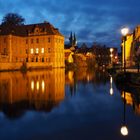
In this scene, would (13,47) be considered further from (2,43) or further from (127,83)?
(127,83)

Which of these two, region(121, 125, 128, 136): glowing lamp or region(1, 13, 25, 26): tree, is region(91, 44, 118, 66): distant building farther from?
region(121, 125, 128, 136): glowing lamp

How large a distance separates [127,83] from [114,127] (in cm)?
1839

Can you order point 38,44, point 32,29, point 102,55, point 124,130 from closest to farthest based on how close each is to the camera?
point 124,130 < point 38,44 < point 32,29 < point 102,55

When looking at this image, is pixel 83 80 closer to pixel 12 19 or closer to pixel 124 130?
pixel 124 130

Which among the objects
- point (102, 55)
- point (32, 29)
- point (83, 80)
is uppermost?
point (32, 29)

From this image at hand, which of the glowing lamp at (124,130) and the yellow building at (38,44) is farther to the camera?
the yellow building at (38,44)

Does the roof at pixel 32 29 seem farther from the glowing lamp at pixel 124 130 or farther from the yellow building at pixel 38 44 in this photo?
the glowing lamp at pixel 124 130

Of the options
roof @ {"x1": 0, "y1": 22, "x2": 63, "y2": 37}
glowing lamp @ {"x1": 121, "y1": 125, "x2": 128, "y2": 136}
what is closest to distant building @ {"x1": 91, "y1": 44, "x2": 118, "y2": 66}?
roof @ {"x1": 0, "y1": 22, "x2": 63, "y2": 37}

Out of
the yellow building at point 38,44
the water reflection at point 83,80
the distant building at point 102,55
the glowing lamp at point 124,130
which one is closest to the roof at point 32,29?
the yellow building at point 38,44

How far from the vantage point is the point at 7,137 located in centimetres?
933

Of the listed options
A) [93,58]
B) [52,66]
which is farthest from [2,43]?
[93,58]

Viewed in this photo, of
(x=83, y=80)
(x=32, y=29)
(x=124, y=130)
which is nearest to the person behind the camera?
(x=124, y=130)

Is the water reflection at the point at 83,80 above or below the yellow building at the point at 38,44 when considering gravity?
below

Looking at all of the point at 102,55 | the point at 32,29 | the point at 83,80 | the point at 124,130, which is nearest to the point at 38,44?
the point at 32,29
